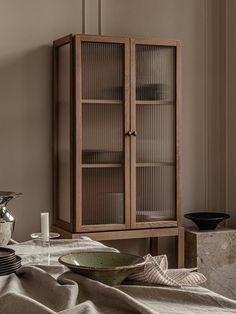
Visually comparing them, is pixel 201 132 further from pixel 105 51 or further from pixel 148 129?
pixel 105 51

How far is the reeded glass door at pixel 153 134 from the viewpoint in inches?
132

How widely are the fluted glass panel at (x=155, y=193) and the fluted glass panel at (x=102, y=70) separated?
0.51m

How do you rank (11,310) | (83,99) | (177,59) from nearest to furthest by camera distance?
1. (11,310)
2. (83,99)
3. (177,59)

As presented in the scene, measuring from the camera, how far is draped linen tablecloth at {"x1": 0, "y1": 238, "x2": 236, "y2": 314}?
1.35 m

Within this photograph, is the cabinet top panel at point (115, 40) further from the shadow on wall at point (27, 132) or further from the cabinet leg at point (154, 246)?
the cabinet leg at point (154, 246)

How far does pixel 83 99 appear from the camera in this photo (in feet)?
10.6

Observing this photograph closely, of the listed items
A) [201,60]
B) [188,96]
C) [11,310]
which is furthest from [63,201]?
[11,310]

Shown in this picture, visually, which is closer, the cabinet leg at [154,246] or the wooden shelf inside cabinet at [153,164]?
the wooden shelf inside cabinet at [153,164]

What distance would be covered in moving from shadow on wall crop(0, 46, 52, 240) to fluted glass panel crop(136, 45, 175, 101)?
58 centimetres

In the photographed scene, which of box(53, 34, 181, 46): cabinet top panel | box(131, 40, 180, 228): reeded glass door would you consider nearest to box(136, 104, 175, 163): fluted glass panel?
box(131, 40, 180, 228): reeded glass door

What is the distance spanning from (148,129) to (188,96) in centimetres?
60

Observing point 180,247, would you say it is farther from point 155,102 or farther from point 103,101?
point 103,101

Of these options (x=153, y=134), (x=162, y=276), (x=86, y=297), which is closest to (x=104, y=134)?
(x=153, y=134)

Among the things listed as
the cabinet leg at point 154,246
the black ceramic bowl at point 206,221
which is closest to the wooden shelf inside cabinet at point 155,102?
the black ceramic bowl at point 206,221
